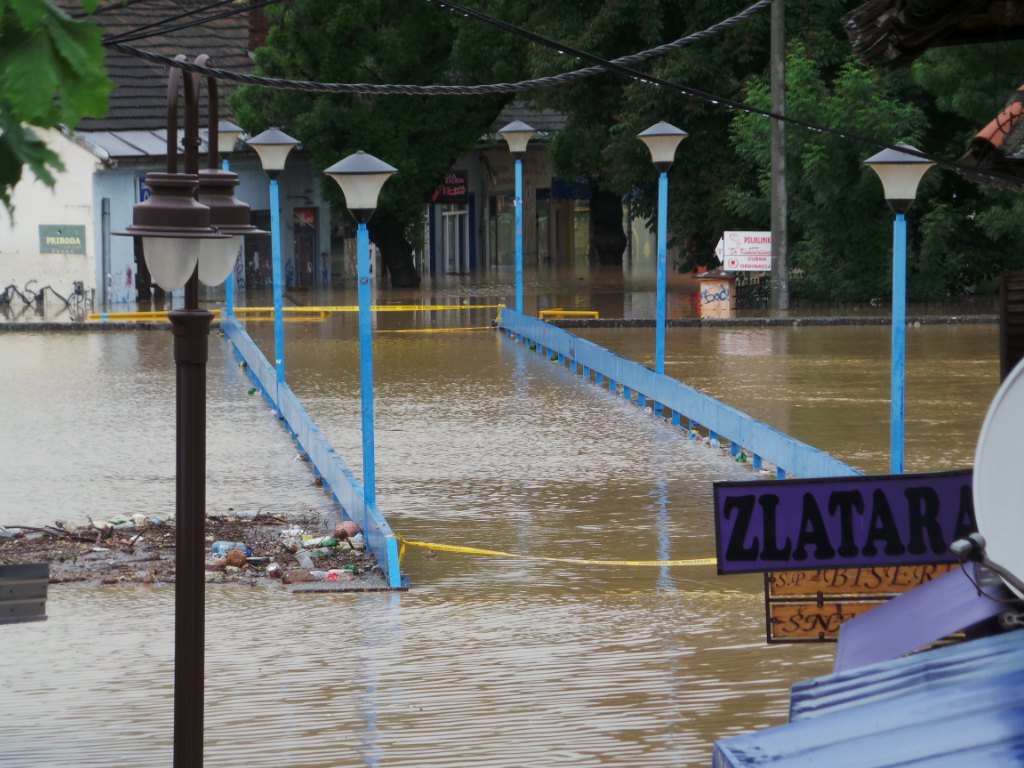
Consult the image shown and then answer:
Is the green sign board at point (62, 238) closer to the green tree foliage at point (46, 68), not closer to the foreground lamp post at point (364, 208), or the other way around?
the foreground lamp post at point (364, 208)

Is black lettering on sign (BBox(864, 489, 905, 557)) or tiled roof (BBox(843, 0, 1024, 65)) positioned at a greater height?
tiled roof (BBox(843, 0, 1024, 65))

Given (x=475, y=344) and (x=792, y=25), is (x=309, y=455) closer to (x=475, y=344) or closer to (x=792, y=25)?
(x=475, y=344)

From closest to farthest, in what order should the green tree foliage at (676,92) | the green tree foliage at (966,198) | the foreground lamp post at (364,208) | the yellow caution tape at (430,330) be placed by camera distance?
the foreground lamp post at (364,208)
the green tree foliage at (966,198)
the yellow caution tape at (430,330)
the green tree foliage at (676,92)

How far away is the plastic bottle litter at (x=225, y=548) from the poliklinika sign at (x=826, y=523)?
23.1ft

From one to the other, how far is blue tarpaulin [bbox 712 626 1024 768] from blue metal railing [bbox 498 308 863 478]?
20.2 feet

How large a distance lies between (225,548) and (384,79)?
85.4 ft

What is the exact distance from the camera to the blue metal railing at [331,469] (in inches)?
457

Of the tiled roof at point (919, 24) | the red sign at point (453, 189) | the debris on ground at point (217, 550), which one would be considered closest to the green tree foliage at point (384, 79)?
the red sign at point (453, 189)

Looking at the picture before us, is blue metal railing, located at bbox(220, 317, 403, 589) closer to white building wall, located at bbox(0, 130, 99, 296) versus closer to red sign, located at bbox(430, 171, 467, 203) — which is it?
white building wall, located at bbox(0, 130, 99, 296)

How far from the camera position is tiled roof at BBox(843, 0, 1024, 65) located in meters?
6.17

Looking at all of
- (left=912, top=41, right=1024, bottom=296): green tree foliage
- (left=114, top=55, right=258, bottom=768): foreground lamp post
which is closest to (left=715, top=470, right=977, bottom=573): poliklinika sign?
(left=114, top=55, right=258, bottom=768): foreground lamp post

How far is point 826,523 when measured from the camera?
18.8 feet

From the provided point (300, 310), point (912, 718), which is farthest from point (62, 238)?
point (912, 718)

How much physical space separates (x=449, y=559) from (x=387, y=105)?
26.4 metres
